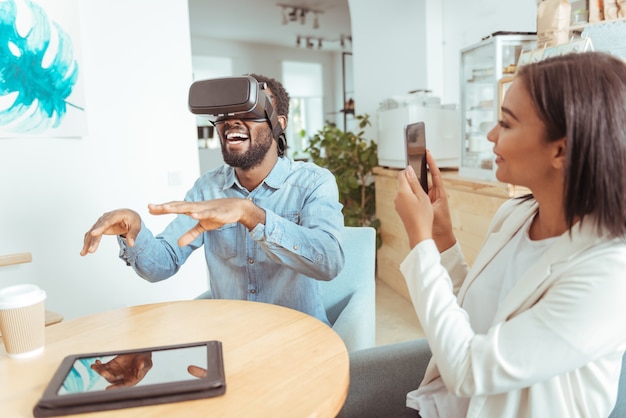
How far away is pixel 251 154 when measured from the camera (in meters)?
1.49

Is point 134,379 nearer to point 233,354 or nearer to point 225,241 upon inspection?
point 233,354

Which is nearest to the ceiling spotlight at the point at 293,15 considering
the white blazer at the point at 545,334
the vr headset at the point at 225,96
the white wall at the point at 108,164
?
the white wall at the point at 108,164

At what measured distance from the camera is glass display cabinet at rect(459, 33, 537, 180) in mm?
2428

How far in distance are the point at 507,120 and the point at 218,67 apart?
7854 mm

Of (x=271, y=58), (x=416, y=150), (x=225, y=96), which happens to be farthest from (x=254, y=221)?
(x=271, y=58)

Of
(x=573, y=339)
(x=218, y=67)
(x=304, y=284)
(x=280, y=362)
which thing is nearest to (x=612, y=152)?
(x=573, y=339)

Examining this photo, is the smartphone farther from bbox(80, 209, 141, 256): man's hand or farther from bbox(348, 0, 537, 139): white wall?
bbox(348, 0, 537, 139): white wall

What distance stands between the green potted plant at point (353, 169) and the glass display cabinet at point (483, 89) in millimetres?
1285

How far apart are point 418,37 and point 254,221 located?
308 cm

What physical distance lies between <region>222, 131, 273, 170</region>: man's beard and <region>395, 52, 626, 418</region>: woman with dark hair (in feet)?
2.28

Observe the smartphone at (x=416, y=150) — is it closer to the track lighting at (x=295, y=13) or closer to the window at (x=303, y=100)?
the track lighting at (x=295, y=13)

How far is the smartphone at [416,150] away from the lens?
1089 millimetres

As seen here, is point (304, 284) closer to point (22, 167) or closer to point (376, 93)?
point (22, 167)

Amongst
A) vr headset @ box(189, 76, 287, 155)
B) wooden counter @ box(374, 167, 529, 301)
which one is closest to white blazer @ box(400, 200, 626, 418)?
vr headset @ box(189, 76, 287, 155)
